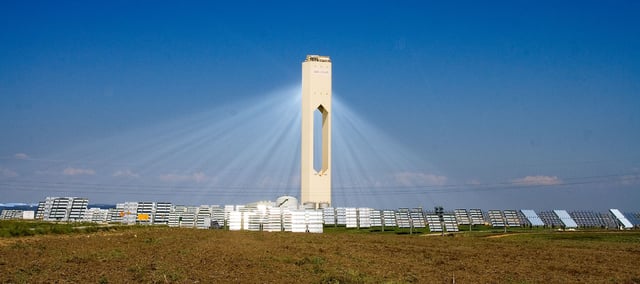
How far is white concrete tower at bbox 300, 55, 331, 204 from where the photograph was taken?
6956 centimetres

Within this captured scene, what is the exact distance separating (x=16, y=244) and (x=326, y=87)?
5071 cm

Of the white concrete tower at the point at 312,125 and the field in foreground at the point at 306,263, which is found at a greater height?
the white concrete tower at the point at 312,125

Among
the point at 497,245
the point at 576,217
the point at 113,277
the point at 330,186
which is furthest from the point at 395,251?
the point at 330,186

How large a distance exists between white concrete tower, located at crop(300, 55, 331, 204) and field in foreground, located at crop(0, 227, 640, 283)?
137 ft

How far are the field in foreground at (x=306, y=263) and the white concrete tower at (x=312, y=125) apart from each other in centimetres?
4185

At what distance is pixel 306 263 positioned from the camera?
19281 mm

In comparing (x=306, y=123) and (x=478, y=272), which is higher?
(x=306, y=123)

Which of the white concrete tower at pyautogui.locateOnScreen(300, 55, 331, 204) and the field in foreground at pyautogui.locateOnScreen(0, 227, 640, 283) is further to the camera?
the white concrete tower at pyautogui.locateOnScreen(300, 55, 331, 204)

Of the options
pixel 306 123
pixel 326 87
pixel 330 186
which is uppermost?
pixel 326 87

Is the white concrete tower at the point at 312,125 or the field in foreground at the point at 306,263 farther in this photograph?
the white concrete tower at the point at 312,125

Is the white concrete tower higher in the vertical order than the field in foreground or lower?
higher

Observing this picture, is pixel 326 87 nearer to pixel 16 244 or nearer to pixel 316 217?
pixel 316 217

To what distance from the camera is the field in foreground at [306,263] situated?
15.7m

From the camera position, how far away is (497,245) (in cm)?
2814
